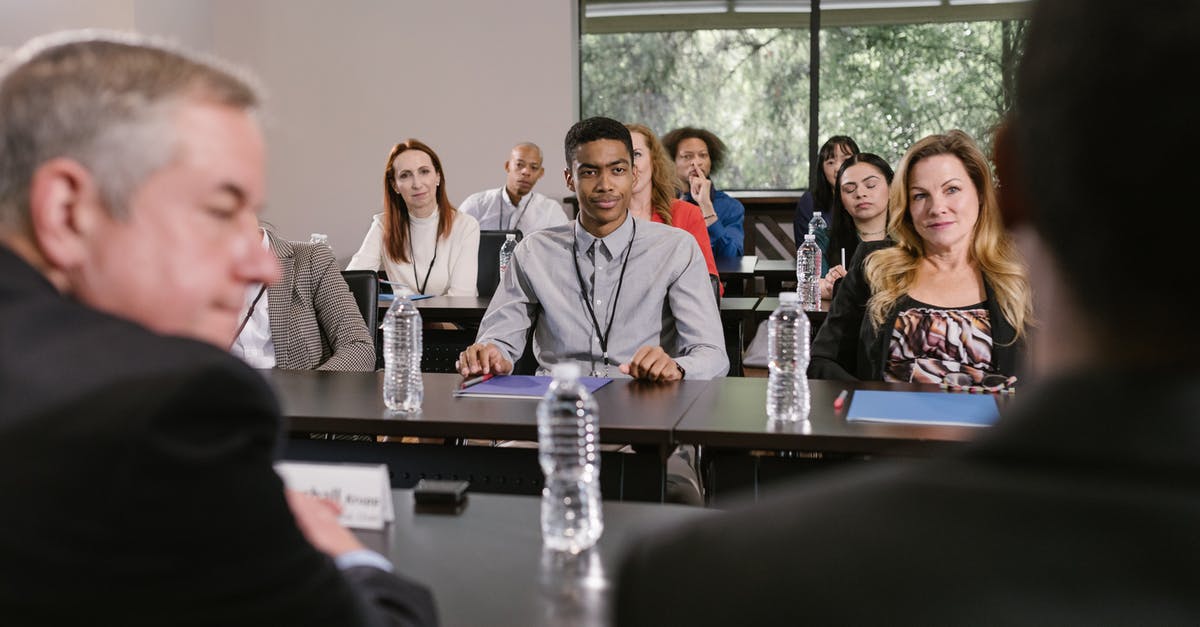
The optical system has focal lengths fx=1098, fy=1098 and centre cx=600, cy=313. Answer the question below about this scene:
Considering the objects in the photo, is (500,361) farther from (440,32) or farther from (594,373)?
(440,32)

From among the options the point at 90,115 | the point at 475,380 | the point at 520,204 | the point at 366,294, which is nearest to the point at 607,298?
the point at 475,380

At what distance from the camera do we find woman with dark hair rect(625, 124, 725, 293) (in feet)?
17.5

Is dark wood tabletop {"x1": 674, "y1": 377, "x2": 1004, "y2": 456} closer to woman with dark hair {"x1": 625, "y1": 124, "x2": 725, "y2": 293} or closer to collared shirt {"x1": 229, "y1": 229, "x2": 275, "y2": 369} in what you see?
collared shirt {"x1": 229, "y1": 229, "x2": 275, "y2": 369}

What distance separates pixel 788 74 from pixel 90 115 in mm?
8513

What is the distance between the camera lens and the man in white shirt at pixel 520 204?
725 cm

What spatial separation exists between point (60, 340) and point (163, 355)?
3.1 inches

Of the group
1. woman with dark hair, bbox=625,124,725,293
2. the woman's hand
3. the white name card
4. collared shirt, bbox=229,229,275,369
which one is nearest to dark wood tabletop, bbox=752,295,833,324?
the woman's hand

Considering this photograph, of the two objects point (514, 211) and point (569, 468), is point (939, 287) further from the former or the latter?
point (514, 211)

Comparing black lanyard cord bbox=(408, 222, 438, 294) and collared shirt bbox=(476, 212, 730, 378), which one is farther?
black lanyard cord bbox=(408, 222, 438, 294)

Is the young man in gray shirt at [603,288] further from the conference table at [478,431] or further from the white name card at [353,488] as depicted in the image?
the white name card at [353,488]

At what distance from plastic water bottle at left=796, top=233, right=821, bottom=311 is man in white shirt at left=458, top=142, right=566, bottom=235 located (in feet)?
6.27

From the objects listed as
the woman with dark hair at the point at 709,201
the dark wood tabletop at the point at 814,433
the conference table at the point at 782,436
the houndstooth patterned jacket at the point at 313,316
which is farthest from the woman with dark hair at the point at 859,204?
the dark wood tabletop at the point at 814,433

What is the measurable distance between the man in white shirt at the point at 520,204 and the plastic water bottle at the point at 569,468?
16.9 feet

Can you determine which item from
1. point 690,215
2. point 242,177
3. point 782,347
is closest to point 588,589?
point 242,177
